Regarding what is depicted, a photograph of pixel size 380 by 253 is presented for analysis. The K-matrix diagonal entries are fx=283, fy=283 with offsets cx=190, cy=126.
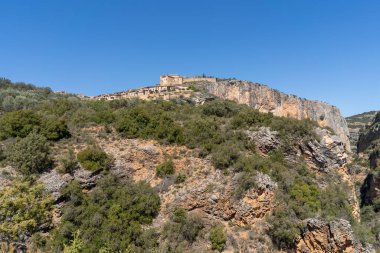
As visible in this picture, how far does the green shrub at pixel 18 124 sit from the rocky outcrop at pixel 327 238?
19.9 meters

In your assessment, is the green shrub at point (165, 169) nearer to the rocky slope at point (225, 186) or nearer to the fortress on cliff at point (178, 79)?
the rocky slope at point (225, 186)

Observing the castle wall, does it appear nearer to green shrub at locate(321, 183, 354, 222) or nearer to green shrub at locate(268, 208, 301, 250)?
green shrub at locate(321, 183, 354, 222)

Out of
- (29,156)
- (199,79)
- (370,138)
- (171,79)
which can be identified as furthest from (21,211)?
(370,138)

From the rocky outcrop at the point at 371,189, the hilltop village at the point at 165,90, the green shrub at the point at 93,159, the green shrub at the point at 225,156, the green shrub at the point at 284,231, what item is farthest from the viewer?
the hilltop village at the point at 165,90

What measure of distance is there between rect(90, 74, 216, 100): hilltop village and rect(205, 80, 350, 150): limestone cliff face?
268 inches

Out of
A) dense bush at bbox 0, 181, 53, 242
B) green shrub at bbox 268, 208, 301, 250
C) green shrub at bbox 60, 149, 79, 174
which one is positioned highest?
green shrub at bbox 60, 149, 79, 174

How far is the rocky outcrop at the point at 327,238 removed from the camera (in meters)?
14.8

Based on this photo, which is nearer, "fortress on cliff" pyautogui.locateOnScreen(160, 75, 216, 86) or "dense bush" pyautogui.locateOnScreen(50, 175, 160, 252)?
"dense bush" pyautogui.locateOnScreen(50, 175, 160, 252)

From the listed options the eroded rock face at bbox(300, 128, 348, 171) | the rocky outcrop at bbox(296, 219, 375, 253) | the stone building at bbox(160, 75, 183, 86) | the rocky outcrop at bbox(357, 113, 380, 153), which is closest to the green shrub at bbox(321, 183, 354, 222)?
the rocky outcrop at bbox(296, 219, 375, 253)

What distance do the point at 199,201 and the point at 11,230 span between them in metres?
9.57

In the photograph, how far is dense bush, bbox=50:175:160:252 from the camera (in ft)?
48.0

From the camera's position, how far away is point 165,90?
5612cm

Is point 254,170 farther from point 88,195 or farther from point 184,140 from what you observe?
point 88,195

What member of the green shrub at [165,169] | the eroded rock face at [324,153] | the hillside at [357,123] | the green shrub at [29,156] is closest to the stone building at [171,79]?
the eroded rock face at [324,153]
